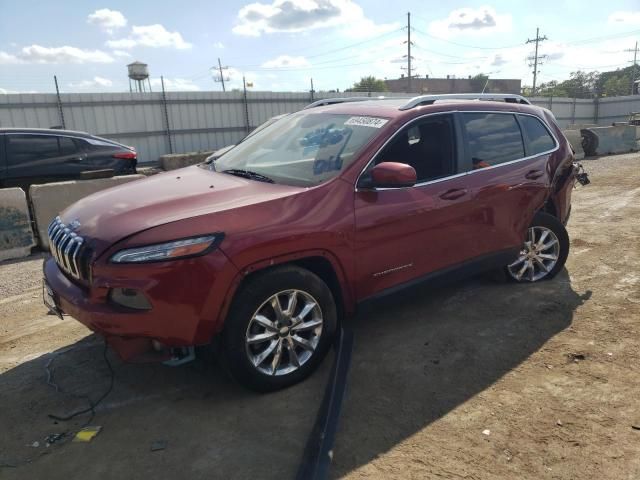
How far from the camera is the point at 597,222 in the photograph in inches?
290

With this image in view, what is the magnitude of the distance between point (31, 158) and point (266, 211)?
21.7 feet

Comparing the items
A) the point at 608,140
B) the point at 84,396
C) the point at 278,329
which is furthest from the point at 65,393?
the point at 608,140

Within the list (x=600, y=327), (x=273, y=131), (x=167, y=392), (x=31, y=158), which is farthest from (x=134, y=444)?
(x=31, y=158)

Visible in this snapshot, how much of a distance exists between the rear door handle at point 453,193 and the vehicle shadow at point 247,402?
2.44 ft

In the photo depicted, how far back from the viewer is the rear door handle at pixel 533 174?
14.8 feet

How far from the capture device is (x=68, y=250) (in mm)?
3018

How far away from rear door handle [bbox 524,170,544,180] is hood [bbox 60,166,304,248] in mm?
2369

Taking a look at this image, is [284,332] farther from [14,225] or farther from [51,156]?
[51,156]

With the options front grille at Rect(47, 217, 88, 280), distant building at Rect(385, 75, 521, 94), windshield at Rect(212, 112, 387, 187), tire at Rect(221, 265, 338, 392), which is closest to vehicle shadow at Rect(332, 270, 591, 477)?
tire at Rect(221, 265, 338, 392)

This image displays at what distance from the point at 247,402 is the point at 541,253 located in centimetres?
330

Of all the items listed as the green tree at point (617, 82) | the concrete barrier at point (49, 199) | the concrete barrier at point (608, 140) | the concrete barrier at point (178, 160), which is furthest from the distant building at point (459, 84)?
the concrete barrier at point (49, 199)

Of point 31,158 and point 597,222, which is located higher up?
point 31,158

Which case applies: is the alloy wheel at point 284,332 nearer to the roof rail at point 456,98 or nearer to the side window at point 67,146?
the roof rail at point 456,98

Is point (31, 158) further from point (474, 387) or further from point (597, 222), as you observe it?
point (597, 222)
